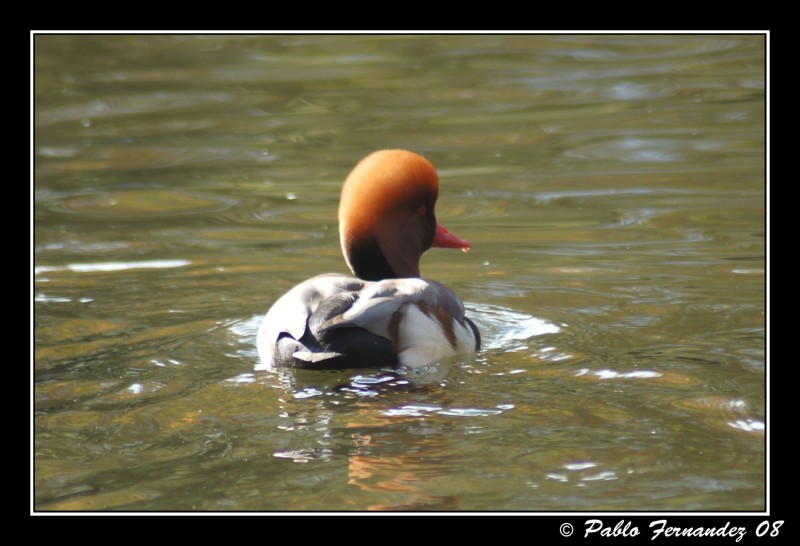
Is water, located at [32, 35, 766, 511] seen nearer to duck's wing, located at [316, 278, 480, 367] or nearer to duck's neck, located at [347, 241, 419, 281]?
duck's wing, located at [316, 278, 480, 367]

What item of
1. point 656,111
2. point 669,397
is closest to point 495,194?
point 656,111

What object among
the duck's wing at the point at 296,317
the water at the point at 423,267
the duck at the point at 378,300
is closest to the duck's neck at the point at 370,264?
the duck at the point at 378,300

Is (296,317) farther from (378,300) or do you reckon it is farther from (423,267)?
(423,267)

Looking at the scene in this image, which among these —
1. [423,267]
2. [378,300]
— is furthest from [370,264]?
[423,267]

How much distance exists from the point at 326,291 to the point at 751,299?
97.2 inches

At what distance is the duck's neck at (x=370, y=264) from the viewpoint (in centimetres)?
621

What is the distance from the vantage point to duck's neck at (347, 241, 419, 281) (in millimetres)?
6211

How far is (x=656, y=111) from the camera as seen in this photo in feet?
36.5

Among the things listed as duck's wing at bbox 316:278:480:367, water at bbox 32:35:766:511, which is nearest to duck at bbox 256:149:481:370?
duck's wing at bbox 316:278:480:367

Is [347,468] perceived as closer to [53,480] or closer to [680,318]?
[53,480]

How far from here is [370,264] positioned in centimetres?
625

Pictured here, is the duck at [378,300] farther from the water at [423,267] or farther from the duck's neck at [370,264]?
the water at [423,267]

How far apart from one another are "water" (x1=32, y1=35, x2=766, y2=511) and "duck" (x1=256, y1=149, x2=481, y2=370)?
4.6 inches

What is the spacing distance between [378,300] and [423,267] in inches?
94.6
